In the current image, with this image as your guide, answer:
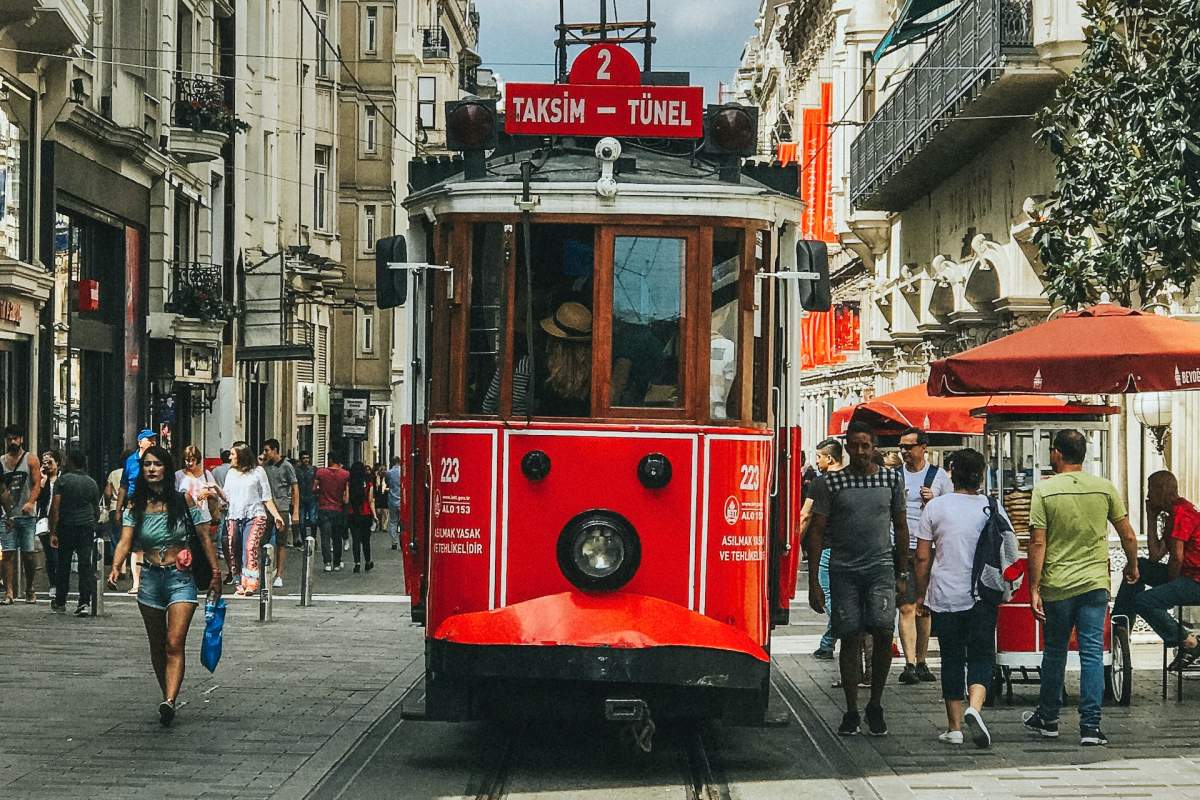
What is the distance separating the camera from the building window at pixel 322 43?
165 ft

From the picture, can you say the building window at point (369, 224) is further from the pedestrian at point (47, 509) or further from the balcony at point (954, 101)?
the pedestrian at point (47, 509)

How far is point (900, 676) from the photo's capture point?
1447cm

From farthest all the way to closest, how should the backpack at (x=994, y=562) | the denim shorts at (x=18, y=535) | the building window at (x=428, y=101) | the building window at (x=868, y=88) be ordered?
the building window at (x=428, y=101), the building window at (x=868, y=88), the denim shorts at (x=18, y=535), the backpack at (x=994, y=562)

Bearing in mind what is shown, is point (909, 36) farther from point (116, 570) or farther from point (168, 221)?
point (116, 570)

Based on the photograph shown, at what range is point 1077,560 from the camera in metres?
11.2

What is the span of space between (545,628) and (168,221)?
993 inches

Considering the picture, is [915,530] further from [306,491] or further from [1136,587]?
[306,491]

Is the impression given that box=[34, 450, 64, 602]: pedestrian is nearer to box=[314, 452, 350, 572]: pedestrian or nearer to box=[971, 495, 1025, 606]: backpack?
box=[314, 452, 350, 572]: pedestrian

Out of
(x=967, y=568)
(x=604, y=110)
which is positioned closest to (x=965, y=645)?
(x=967, y=568)

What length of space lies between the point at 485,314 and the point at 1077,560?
3690 mm

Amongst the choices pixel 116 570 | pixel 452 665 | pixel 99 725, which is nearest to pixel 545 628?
pixel 452 665

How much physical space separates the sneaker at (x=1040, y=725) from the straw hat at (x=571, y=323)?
375 cm

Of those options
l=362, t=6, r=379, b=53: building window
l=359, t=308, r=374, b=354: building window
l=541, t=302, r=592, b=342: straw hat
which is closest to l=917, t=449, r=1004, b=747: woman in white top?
l=541, t=302, r=592, b=342: straw hat

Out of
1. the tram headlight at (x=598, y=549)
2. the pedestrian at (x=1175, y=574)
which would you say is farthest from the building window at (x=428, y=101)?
the tram headlight at (x=598, y=549)
